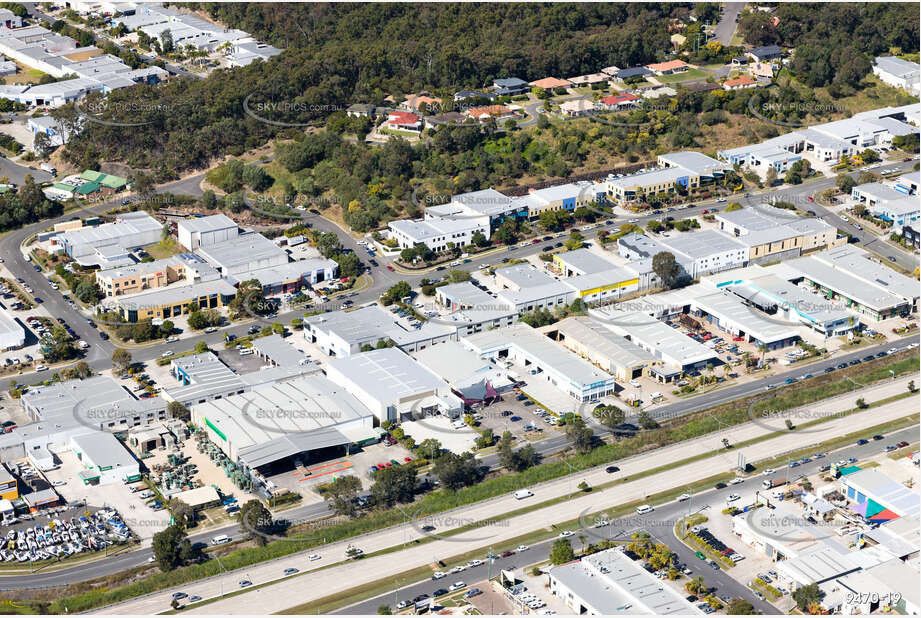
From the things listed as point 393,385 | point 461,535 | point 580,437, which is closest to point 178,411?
point 393,385

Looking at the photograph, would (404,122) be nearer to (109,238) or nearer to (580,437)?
Result: (109,238)

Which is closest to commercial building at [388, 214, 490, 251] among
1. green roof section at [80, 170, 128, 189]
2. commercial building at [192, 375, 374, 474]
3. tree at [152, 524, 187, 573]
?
commercial building at [192, 375, 374, 474]

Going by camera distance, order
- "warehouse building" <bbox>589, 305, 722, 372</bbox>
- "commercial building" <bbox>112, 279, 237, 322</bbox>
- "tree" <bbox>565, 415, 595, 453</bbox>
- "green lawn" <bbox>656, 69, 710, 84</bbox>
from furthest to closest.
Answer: "green lawn" <bbox>656, 69, 710, 84</bbox>
"commercial building" <bbox>112, 279, 237, 322</bbox>
"warehouse building" <bbox>589, 305, 722, 372</bbox>
"tree" <bbox>565, 415, 595, 453</bbox>

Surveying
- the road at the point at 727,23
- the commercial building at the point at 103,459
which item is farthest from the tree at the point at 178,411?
the road at the point at 727,23

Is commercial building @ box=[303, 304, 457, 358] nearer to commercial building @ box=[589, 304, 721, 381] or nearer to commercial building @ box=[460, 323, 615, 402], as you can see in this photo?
commercial building @ box=[460, 323, 615, 402]

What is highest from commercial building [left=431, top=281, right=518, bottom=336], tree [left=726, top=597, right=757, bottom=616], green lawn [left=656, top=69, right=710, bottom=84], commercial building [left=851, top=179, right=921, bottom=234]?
green lawn [left=656, top=69, right=710, bottom=84]

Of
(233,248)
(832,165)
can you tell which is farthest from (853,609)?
(832,165)
